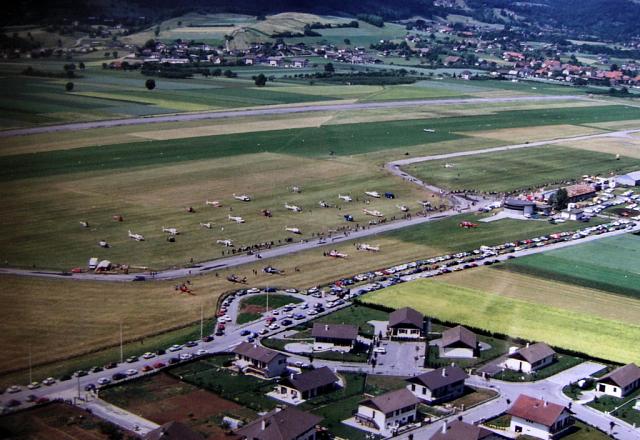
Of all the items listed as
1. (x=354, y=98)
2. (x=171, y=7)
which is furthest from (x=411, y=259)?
(x=354, y=98)

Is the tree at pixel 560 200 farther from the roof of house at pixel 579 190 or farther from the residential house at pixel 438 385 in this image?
the residential house at pixel 438 385

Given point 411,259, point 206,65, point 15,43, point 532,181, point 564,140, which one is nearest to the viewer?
point 15,43

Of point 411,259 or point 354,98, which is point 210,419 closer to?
point 411,259

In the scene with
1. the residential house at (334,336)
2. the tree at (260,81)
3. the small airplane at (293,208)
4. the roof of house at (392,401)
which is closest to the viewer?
the roof of house at (392,401)

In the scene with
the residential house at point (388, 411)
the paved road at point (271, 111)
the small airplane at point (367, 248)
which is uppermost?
the paved road at point (271, 111)

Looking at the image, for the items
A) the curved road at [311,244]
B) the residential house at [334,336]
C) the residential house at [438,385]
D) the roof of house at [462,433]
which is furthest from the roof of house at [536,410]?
the curved road at [311,244]

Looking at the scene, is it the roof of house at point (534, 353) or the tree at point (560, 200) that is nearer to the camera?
the roof of house at point (534, 353)
